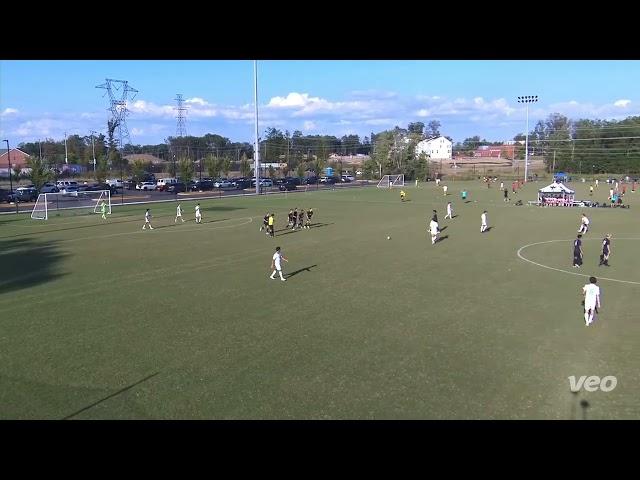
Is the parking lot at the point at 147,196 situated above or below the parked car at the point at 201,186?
below

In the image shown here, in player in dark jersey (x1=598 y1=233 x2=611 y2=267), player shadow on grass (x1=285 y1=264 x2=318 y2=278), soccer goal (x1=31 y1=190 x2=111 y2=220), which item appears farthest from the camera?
soccer goal (x1=31 y1=190 x2=111 y2=220)

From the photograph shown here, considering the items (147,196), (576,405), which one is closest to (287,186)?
(147,196)

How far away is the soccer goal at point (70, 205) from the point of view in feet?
143

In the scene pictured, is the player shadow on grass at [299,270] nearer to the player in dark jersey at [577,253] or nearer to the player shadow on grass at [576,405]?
the player in dark jersey at [577,253]

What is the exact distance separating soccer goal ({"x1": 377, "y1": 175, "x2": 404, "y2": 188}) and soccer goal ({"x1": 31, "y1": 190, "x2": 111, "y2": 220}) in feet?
145

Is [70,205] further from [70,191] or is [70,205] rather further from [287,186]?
[287,186]

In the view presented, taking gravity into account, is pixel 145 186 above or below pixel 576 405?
above

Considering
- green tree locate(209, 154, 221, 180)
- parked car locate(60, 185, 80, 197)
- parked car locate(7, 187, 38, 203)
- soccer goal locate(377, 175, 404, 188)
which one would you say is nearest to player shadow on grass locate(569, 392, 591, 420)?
parked car locate(7, 187, 38, 203)

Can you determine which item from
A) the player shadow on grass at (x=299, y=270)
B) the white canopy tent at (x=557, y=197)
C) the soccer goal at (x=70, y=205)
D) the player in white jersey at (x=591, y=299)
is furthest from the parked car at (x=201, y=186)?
the player in white jersey at (x=591, y=299)

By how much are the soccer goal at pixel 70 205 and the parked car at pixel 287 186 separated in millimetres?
27730

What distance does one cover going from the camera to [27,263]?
2441 centimetres

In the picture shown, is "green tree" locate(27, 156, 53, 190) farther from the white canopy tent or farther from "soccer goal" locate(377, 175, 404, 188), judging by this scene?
the white canopy tent

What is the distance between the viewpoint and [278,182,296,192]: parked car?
8062 centimetres

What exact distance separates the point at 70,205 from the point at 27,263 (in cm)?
3146
